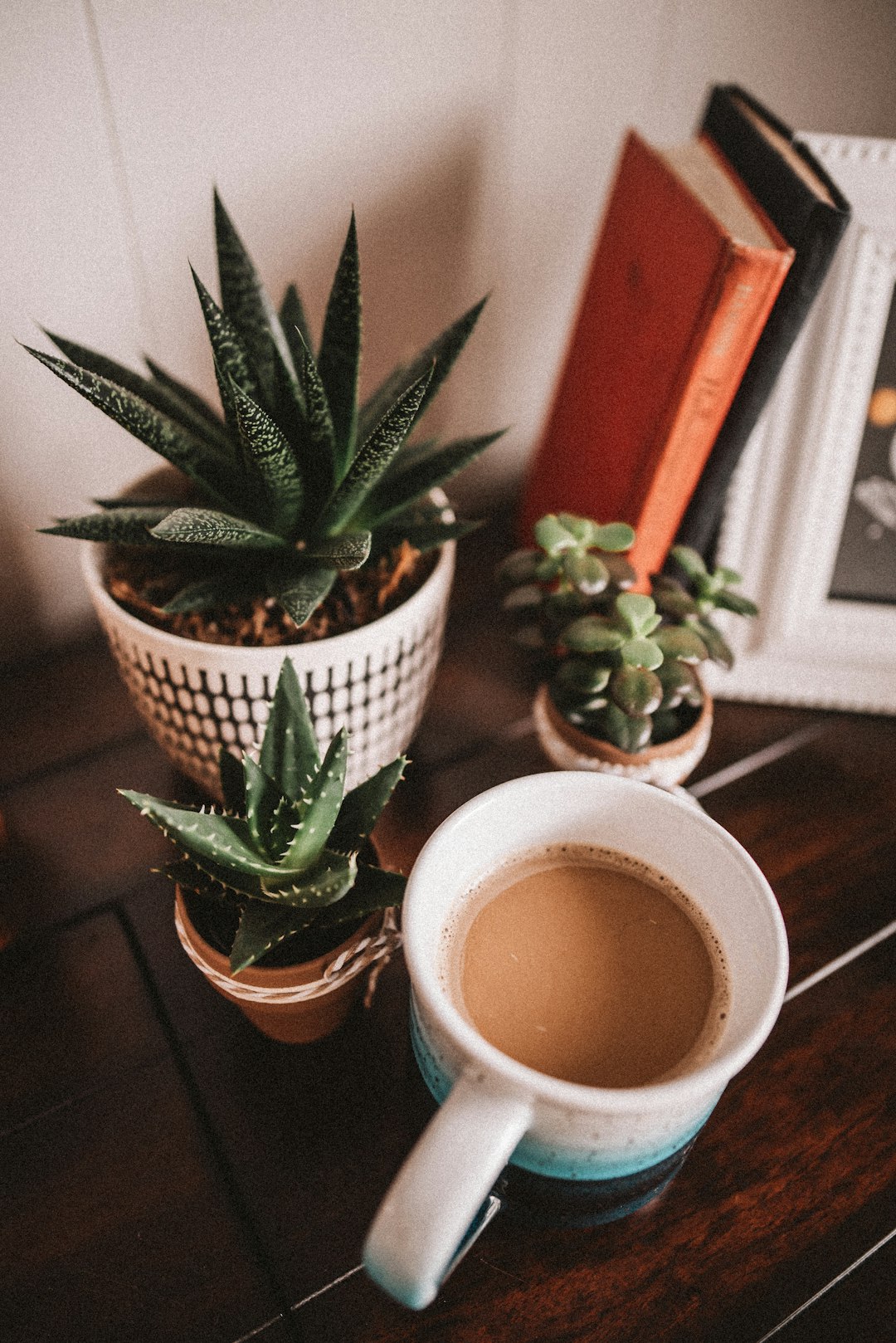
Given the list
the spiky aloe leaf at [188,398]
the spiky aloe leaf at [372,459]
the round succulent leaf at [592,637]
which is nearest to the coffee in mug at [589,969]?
the round succulent leaf at [592,637]

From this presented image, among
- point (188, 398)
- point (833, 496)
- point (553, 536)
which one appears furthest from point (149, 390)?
point (833, 496)

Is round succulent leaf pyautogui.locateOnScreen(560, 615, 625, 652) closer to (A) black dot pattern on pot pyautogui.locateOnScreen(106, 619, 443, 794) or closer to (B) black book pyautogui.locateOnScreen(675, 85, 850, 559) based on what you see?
(A) black dot pattern on pot pyautogui.locateOnScreen(106, 619, 443, 794)

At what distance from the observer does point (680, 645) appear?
1.66 feet

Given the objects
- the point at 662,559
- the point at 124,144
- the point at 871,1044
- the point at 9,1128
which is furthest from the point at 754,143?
the point at 9,1128

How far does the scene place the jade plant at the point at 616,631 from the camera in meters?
0.49

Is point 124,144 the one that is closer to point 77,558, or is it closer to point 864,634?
point 77,558

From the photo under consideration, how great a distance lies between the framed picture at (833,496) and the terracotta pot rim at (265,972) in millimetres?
389

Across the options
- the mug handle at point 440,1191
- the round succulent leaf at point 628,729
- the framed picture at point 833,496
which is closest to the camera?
the mug handle at point 440,1191

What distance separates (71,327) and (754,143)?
1.57 feet

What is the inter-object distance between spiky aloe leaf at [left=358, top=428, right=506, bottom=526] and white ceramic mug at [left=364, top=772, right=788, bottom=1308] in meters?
0.20

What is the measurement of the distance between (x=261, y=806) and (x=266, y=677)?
0.28 feet

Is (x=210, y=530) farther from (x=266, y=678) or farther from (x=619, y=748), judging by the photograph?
(x=619, y=748)

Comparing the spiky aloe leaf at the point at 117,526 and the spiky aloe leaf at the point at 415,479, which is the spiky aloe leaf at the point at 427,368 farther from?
the spiky aloe leaf at the point at 117,526

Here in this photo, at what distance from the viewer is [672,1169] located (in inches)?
16.4
